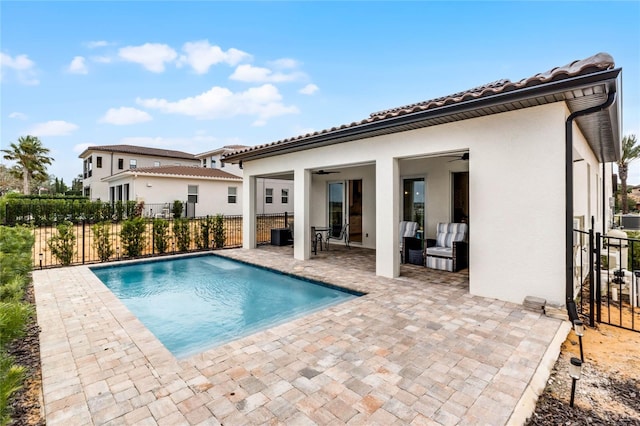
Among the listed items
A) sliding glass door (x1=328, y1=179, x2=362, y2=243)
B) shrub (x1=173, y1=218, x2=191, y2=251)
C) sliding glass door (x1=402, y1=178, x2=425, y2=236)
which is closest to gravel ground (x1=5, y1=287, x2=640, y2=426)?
sliding glass door (x1=402, y1=178, x2=425, y2=236)

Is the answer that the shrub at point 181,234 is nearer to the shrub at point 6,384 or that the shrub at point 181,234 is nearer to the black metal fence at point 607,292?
the shrub at point 6,384

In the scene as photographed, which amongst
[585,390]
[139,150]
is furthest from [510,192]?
[139,150]

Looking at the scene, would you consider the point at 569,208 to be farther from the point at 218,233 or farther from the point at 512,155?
the point at 218,233

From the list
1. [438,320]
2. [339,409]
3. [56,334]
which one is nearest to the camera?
[339,409]

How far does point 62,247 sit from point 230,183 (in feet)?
57.3

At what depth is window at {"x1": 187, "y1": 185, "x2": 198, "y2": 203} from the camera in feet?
80.0

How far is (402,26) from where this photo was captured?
37.4 ft

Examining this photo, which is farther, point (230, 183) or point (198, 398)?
point (230, 183)

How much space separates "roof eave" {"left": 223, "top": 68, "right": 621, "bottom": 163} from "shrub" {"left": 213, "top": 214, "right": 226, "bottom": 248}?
4.22 metres

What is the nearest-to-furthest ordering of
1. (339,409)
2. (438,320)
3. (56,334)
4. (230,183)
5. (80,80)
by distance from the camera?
(339,409)
(56,334)
(438,320)
(80,80)
(230,183)

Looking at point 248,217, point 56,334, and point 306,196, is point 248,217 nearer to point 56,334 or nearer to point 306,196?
point 306,196

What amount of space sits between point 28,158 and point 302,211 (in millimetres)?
41158

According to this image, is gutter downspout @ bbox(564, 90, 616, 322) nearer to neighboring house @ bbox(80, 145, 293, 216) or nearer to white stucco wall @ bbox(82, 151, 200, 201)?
neighboring house @ bbox(80, 145, 293, 216)

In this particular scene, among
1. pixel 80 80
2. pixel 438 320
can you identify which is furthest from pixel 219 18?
pixel 438 320
